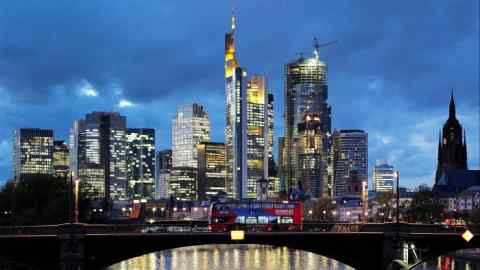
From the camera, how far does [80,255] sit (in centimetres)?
8294

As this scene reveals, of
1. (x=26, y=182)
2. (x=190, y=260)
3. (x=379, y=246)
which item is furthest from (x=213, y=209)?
(x=26, y=182)

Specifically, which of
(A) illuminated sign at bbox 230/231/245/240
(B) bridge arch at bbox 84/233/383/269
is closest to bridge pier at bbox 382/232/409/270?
(B) bridge arch at bbox 84/233/383/269

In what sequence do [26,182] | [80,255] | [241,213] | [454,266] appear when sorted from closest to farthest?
[80,255]
[241,213]
[454,266]
[26,182]

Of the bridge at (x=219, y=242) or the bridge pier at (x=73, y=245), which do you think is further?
the bridge at (x=219, y=242)

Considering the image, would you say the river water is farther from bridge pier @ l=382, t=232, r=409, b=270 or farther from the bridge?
bridge pier @ l=382, t=232, r=409, b=270

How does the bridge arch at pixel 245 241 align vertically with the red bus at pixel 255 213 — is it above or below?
below

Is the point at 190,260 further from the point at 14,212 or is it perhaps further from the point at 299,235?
the point at 299,235

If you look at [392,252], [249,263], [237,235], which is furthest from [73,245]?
[249,263]

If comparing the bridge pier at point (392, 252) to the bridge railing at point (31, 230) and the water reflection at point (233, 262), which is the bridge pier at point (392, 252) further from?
the water reflection at point (233, 262)

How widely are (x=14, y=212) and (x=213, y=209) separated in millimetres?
36763

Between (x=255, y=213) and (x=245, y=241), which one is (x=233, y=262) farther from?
(x=245, y=241)

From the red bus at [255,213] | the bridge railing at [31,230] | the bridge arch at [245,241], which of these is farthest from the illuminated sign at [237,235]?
the red bus at [255,213]

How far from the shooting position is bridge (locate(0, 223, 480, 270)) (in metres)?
83.2

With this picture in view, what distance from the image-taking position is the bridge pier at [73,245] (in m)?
82.6
